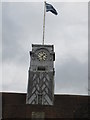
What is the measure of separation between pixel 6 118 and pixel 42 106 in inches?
141

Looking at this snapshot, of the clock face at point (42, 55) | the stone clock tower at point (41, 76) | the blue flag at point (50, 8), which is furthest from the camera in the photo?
the clock face at point (42, 55)

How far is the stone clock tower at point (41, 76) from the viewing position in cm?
2853

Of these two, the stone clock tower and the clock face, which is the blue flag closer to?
the stone clock tower

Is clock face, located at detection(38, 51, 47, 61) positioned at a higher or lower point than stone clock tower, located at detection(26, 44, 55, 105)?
higher

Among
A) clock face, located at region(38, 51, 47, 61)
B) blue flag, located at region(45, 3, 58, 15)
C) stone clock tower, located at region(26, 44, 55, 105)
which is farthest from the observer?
clock face, located at region(38, 51, 47, 61)

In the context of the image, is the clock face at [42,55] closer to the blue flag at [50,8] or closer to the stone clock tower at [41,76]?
the stone clock tower at [41,76]

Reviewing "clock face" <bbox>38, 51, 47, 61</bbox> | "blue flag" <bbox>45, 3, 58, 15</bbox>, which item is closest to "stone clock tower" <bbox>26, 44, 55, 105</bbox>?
"clock face" <bbox>38, 51, 47, 61</bbox>

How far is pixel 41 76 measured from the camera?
30188mm

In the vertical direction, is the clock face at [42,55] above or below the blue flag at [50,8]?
below

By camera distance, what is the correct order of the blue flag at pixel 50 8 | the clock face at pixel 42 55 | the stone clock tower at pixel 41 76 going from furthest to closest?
the clock face at pixel 42 55 → the blue flag at pixel 50 8 → the stone clock tower at pixel 41 76

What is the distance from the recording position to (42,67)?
102ft

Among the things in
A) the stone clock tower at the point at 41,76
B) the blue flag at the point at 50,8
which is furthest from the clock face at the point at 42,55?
the blue flag at the point at 50,8

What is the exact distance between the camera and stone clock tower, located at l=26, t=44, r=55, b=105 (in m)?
28.5

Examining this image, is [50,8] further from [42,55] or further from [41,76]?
[41,76]
